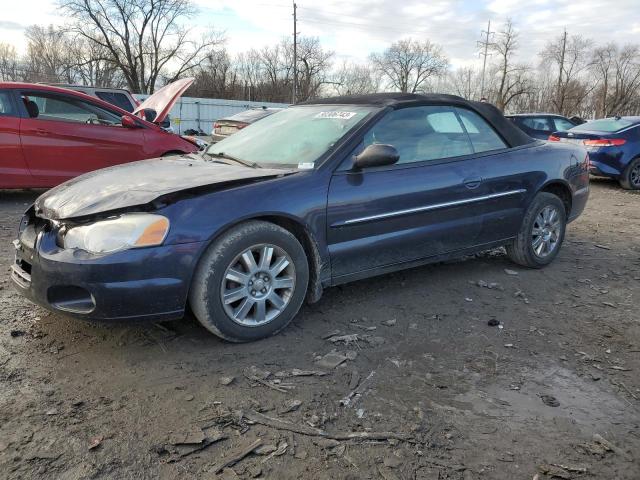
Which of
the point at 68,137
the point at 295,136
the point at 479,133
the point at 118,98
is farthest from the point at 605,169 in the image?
the point at 118,98

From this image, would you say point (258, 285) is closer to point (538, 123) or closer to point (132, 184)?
point (132, 184)

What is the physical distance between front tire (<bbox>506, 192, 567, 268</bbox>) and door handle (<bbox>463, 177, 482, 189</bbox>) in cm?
78

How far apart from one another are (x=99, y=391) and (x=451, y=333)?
2.11 metres

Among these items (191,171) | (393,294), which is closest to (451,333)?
(393,294)

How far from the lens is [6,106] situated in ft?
21.9

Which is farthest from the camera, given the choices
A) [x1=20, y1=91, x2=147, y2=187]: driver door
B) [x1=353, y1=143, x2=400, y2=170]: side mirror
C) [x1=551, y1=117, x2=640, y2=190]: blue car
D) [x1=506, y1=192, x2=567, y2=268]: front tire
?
[x1=551, y1=117, x2=640, y2=190]: blue car

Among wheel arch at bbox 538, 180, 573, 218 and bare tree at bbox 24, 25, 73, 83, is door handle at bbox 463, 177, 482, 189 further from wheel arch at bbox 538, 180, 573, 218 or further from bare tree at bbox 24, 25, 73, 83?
bare tree at bbox 24, 25, 73, 83

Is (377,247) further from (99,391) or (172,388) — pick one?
(99,391)

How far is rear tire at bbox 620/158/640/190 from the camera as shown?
408 inches

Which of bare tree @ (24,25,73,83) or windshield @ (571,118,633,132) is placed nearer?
windshield @ (571,118,633,132)

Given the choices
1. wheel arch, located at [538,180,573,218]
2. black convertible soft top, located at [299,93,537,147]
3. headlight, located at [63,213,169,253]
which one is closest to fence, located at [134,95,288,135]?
wheel arch, located at [538,180,573,218]

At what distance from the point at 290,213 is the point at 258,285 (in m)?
0.48

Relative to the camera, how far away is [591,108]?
55.6 metres

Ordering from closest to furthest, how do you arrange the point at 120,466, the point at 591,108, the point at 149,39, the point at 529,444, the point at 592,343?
the point at 120,466 → the point at 529,444 → the point at 592,343 → the point at 149,39 → the point at 591,108
